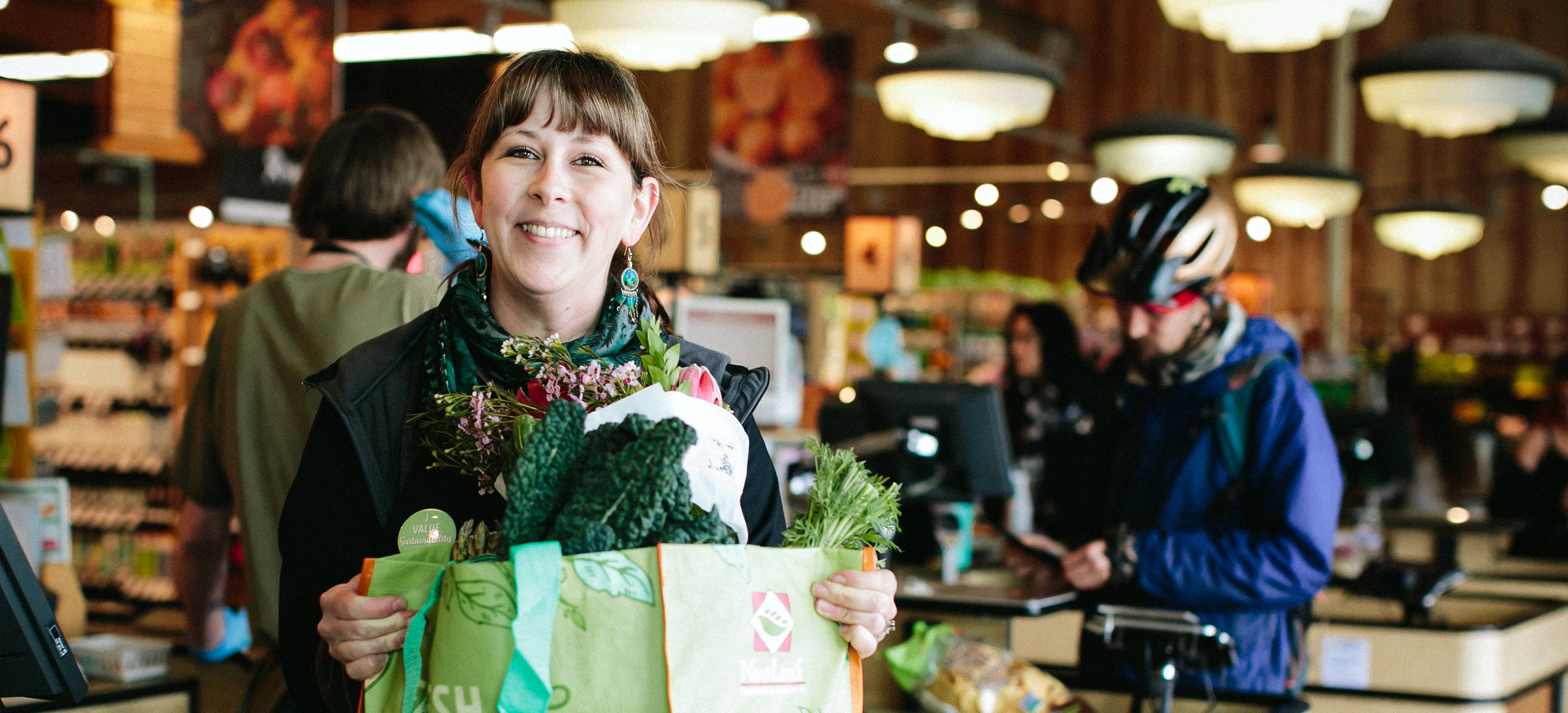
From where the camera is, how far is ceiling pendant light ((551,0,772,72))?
4395 millimetres

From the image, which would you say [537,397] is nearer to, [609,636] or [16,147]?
[609,636]

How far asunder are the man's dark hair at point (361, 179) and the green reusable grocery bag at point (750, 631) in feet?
5.06

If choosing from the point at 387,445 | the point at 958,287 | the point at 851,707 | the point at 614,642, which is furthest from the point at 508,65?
the point at 958,287

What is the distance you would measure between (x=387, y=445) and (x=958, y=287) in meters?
11.6

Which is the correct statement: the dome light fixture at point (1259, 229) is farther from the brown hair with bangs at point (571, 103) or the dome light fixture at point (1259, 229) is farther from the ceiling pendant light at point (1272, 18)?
the brown hair with bangs at point (571, 103)

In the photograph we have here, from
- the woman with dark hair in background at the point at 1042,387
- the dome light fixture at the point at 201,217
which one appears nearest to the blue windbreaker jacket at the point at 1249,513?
the woman with dark hair in background at the point at 1042,387

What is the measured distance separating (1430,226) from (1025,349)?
12.6 feet

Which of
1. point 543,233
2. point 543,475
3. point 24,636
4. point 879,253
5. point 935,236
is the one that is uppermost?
point 935,236

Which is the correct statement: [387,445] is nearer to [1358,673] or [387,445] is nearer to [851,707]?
[851,707]

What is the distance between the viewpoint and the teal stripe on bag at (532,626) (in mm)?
1239

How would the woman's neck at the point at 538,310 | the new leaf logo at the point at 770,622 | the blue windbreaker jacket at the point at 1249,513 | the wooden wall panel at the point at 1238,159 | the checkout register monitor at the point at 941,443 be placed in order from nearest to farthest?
the new leaf logo at the point at 770,622, the woman's neck at the point at 538,310, the blue windbreaker jacket at the point at 1249,513, the checkout register monitor at the point at 941,443, the wooden wall panel at the point at 1238,159

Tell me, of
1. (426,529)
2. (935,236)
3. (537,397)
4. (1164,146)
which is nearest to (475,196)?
(537,397)

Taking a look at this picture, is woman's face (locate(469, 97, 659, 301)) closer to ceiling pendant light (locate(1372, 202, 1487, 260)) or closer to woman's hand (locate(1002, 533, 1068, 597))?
woman's hand (locate(1002, 533, 1068, 597))

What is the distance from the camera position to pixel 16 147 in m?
3.38
